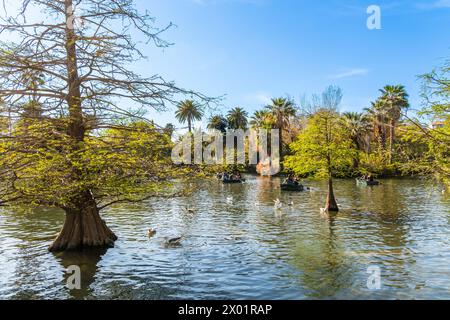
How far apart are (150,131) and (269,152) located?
71590mm

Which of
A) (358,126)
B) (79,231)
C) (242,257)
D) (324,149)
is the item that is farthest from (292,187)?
(79,231)

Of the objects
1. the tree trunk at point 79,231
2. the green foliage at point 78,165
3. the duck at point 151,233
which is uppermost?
the green foliage at point 78,165

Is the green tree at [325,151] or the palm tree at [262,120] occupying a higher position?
the palm tree at [262,120]

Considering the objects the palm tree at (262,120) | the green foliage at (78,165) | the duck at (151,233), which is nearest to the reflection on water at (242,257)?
the duck at (151,233)

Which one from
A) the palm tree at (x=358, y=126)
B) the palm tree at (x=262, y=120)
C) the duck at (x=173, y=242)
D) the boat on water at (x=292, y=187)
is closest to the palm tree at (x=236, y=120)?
the palm tree at (x=262, y=120)

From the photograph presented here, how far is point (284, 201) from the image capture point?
40344 millimetres

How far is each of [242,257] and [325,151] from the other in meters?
16.5

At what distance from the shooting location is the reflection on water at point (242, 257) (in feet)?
47.2

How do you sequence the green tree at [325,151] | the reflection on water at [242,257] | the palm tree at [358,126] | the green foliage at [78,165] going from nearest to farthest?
the reflection on water at [242,257] < the green foliage at [78,165] < the green tree at [325,151] < the palm tree at [358,126]

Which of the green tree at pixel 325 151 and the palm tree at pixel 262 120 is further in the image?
the palm tree at pixel 262 120

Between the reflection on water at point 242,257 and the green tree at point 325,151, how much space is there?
3519mm

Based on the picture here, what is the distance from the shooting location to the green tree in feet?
106

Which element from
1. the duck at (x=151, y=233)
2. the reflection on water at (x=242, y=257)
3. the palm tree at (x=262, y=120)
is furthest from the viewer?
the palm tree at (x=262, y=120)

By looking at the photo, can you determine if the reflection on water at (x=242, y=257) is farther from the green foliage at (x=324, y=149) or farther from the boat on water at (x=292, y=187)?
the boat on water at (x=292, y=187)
